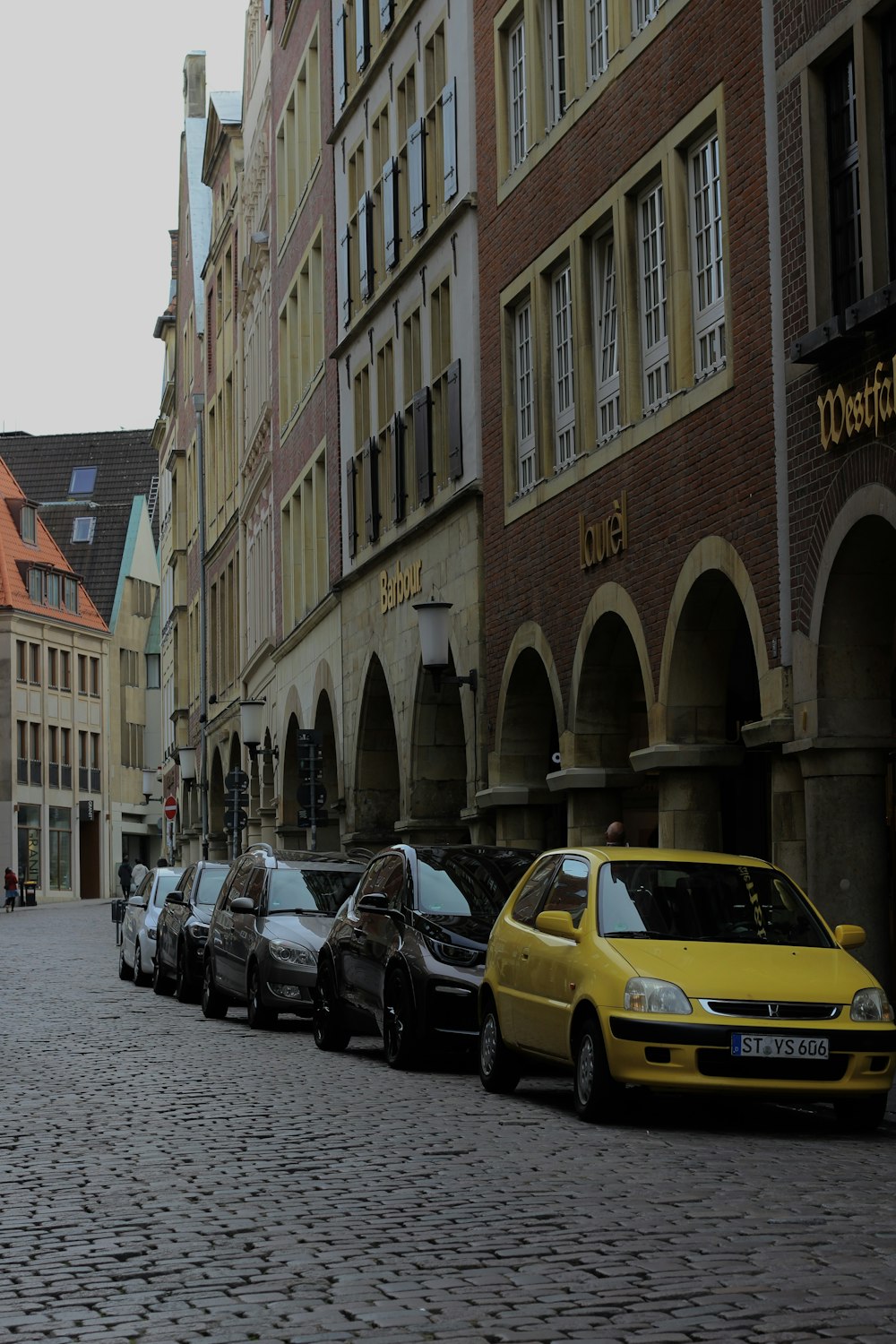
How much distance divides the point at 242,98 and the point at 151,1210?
52276 millimetres

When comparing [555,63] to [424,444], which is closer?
[555,63]

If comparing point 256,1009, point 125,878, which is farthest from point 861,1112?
point 125,878

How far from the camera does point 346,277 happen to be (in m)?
38.6

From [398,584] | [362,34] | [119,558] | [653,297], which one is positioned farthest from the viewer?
[119,558]

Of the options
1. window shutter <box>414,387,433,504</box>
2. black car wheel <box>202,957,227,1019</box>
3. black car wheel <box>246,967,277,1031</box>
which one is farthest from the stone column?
window shutter <box>414,387,433,504</box>

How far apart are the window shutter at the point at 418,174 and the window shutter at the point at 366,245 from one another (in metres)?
Answer: 2.73

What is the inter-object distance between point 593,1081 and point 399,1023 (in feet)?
13.7

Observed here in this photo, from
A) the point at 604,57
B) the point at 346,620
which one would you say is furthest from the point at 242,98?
the point at 604,57

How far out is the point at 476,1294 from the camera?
743 centimetres

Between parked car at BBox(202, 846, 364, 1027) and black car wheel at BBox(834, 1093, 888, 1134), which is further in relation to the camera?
parked car at BBox(202, 846, 364, 1027)

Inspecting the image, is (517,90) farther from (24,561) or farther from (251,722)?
(24,561)

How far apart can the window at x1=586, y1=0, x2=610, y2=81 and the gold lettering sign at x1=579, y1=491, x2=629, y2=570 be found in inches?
177

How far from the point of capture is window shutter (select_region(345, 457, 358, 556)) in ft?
124

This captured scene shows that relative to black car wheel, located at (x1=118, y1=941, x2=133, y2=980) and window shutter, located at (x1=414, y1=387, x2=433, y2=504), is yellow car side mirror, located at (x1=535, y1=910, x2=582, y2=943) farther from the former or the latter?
black car wheel, located at (x1=118, y1=941, x2=133, y2=980)
